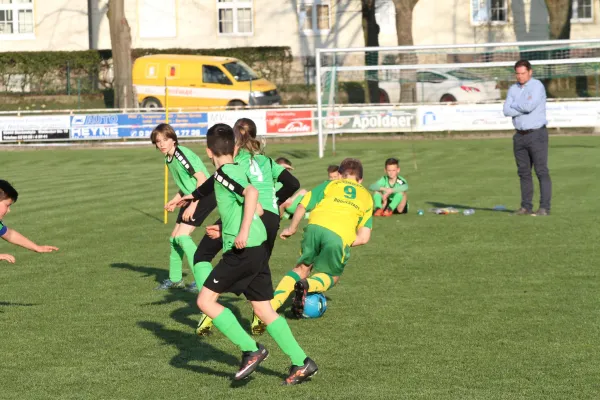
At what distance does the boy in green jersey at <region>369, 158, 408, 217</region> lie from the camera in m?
16.2

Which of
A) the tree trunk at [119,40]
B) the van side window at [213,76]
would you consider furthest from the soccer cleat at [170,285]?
the tree trunk at [119,40]

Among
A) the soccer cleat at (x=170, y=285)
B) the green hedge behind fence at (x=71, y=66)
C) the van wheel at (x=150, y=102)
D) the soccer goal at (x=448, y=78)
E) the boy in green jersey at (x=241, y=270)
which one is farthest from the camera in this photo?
the green hedge behind fence at (x=71, y=66)

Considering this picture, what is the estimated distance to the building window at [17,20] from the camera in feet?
165

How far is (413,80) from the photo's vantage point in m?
32.0

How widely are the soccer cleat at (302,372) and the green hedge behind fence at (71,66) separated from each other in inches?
1555

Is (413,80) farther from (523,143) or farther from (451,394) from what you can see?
(451,394)

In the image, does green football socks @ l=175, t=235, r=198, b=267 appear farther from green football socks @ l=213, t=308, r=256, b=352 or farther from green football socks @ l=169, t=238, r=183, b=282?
green football socks @ l=213, t=308, r=256, b=352

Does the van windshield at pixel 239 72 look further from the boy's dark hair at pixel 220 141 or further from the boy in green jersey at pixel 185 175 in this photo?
the boy's dark hair at pixel 220 141

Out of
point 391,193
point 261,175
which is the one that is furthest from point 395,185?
point 261,175

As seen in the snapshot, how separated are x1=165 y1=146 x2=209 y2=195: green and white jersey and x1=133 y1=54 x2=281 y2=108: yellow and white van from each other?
2844cm

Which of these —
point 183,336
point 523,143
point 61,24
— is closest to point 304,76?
point 61,24

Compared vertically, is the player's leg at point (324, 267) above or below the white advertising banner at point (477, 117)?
below

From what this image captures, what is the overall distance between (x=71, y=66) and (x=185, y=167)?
38284 mm

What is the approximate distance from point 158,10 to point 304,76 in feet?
27.0
